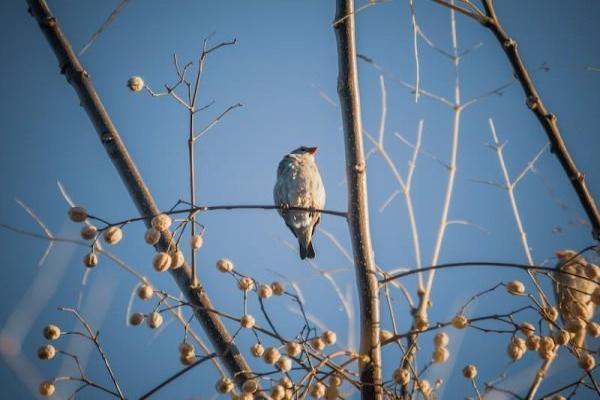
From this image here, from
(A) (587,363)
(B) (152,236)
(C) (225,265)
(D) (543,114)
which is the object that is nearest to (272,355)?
(C) (225,265)

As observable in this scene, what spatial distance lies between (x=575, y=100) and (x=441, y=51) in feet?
114

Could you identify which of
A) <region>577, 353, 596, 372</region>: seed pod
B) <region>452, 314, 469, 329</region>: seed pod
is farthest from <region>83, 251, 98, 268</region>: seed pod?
<region>577, 353, 596, 372</region>: seed pod

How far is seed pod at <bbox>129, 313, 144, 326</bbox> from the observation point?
2.23m

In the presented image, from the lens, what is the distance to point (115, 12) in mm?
1645

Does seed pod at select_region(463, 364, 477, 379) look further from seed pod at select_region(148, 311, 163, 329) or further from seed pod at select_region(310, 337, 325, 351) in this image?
seed pod at select_region(148, 311, 163, 329)

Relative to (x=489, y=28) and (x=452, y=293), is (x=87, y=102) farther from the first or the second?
(x=452, y=293)

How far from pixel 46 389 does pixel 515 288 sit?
6.46 ft

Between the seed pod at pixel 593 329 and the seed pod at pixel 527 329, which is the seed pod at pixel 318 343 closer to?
the seed pod at pixel 527 329

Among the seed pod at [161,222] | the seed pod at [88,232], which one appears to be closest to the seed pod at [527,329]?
the seed pod at [161,222]

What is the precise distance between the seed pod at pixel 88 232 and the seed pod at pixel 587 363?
193cm

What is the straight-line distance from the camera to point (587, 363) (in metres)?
1.95

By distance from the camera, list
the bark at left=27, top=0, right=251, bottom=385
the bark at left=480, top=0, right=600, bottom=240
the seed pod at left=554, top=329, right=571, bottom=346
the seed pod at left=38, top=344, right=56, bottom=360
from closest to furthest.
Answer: the bark at left=480, top=0, right=600, bottom=240 → the bark at left=27, top=0, right=251, bottom=385 → the seed pod at left=554, top=329, right=571, bottom=346 → the seed pod at left=38, top=344, right=56, bottom=360

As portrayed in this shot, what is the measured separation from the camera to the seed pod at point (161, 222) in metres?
1.90

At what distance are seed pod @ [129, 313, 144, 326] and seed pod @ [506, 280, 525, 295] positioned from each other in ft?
5.02
